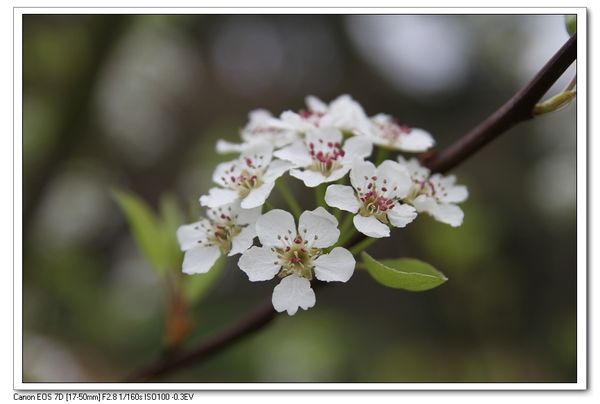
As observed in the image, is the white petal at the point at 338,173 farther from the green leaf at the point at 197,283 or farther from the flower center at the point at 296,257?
the green leaf at the point at 197,283

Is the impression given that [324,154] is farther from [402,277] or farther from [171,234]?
[171,234]

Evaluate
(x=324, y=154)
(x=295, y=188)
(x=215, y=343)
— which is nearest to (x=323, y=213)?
(x=324, y=154)

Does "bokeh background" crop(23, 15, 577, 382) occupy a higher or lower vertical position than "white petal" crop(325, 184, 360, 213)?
higher

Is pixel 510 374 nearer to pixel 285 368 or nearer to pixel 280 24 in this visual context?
pixel 285 368

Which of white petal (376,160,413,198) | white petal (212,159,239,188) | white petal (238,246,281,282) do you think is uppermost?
white petal (212,159,239,188)

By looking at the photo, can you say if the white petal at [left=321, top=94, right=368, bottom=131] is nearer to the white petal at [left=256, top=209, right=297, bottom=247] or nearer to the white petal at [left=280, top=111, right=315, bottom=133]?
the white petal at [left=280, top=111, right=315, bottom=133]

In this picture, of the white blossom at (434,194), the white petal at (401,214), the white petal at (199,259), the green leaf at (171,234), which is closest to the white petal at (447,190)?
the white blossom at (434,194)

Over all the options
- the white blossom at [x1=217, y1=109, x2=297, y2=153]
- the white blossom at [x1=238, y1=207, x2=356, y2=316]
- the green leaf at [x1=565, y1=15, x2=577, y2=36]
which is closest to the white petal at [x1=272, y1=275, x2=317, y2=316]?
the white blossom at [x1=238, y1=207, x2=356, y2=316]
